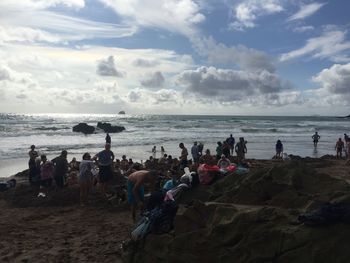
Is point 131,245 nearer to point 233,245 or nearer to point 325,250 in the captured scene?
point 233,245

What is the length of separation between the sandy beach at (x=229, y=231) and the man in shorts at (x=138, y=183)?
26.4 inches

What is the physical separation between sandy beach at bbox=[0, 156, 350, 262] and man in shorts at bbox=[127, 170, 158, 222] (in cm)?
67

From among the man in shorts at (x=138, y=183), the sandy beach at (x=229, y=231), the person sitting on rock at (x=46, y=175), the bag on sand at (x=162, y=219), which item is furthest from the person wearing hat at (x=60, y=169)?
the bag on sand at (x=162, y=219)

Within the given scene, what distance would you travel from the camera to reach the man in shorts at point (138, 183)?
377 inches

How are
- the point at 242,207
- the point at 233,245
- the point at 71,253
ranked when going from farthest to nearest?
the point at 71,253
the point at 242,207
the point at 233,245

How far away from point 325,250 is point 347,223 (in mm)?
492

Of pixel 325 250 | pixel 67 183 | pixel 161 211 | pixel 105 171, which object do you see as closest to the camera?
pixel 325 250

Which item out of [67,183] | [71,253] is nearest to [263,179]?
[71,253]

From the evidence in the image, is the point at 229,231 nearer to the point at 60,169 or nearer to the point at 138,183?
the point at 138,183

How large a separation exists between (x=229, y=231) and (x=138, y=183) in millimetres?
3623

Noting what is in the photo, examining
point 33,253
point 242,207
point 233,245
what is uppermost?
point 242,207

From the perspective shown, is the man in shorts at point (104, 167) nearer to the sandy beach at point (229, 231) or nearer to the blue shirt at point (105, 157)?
the blue shirt at point (105, 157)

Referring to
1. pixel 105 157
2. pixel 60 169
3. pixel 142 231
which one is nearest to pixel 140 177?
pixel 142 231

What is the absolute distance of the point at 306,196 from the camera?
6984 millimetres
